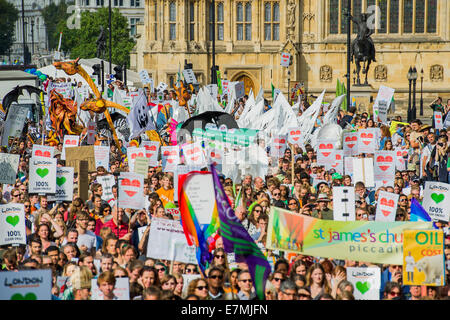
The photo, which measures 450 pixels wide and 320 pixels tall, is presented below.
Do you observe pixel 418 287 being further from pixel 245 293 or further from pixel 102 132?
pixel 102 132

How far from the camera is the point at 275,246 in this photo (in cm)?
985

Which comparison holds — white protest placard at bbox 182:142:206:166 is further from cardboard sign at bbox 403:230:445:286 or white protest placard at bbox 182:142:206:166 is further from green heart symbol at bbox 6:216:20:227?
cardboard sign at bbox 403:230:445:286

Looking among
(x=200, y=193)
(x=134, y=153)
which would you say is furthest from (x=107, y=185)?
(x=200, y=193)

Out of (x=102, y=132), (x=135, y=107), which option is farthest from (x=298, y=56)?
(x=135, y=107)

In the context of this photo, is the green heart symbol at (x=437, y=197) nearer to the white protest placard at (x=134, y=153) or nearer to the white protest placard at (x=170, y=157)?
the white protest placard at (x=170, y=157)

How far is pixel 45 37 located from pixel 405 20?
315 ft

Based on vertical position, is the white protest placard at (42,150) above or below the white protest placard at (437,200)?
above

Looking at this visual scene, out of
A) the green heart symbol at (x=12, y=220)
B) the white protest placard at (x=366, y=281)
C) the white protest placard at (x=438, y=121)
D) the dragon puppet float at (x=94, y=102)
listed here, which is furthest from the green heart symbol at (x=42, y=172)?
the white protest placard at (x=438, y=121)

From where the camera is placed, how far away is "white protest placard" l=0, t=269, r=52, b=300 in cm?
816

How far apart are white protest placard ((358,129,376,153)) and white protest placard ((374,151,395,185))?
2302mm

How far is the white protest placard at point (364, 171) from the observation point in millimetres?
15258

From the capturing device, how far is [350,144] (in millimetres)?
18109

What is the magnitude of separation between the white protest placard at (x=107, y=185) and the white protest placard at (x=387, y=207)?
394 centimetres

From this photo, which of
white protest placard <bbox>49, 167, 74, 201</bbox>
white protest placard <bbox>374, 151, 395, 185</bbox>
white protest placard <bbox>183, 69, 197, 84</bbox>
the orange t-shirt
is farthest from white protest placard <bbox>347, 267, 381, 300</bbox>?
white protest placard <bbox>183, 69, 197, 84</bbox>
